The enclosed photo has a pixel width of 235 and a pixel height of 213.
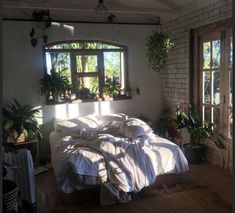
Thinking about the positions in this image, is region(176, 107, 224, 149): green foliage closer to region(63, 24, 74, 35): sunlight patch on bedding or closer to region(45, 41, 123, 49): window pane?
region(45, 41, 123, 49): window pane

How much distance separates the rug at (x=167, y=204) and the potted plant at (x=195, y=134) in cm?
107

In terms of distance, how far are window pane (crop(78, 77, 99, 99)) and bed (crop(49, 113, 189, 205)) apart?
61.5 inches

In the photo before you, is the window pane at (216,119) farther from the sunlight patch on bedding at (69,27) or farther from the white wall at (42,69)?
the sunlight patch on bedding at (69,27)

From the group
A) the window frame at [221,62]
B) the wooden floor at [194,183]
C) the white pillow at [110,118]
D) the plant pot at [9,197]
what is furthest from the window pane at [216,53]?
the plant pot at [9,197]

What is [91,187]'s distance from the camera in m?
3.44

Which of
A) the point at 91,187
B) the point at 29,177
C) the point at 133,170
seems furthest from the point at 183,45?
the point at 29,177

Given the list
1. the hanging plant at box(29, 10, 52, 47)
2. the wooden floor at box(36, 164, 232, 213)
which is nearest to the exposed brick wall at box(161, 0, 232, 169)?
the wooden floor at box(36, 164, 232, 213)

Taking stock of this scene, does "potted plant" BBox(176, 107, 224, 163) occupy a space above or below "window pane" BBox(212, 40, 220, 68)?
below

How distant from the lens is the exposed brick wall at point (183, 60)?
4363 millimetres

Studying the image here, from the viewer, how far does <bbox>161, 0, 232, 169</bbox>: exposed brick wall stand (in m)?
4.36

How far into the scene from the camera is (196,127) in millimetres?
4695

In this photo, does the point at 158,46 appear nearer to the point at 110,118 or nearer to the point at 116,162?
the point at 110,118

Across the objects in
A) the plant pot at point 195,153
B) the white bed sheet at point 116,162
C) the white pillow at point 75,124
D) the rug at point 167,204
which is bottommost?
the rug at point 167,204

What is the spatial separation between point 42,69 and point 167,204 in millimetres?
3276
